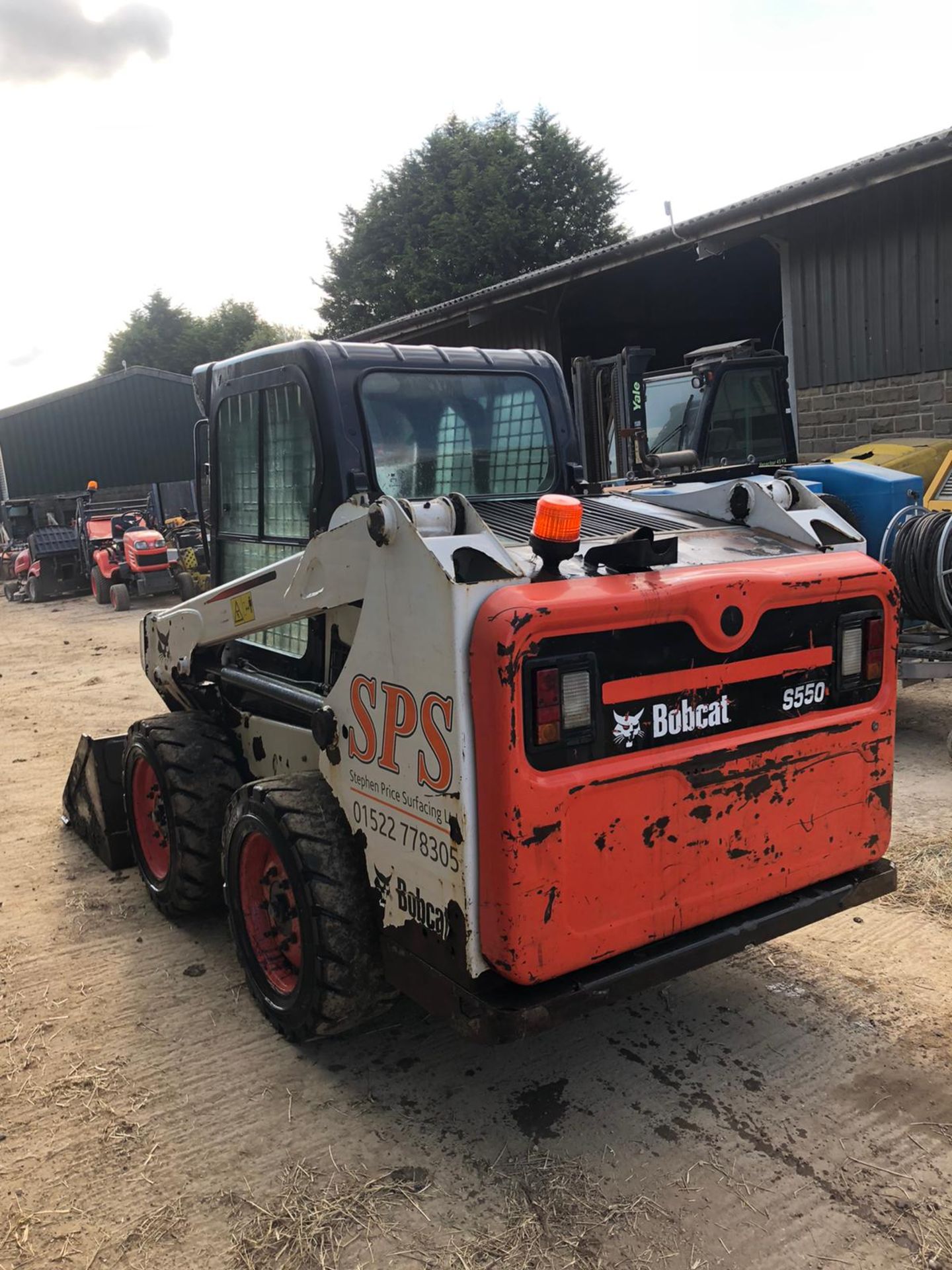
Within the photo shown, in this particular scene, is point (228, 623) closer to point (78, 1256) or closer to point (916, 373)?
point (78, 1256)

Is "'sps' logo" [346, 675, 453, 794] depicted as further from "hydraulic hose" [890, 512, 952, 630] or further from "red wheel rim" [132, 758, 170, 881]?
"hydraulic hose" [890, 512, 952, 630]

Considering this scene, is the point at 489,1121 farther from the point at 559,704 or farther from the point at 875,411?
the point at 875,411

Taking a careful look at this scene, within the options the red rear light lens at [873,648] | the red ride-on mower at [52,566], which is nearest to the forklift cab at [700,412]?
the red rear light lens at [873,648]

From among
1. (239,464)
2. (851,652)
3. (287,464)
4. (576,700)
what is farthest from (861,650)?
(239,464)

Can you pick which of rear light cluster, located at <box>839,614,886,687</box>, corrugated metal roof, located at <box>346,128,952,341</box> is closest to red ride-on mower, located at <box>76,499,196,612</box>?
corrugated metal roof, located at <box>346,128,952,341</box>

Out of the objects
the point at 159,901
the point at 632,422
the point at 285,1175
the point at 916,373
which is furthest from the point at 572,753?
the point at 916,373

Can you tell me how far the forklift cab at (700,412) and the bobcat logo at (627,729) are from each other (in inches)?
229

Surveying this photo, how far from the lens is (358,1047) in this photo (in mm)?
3355

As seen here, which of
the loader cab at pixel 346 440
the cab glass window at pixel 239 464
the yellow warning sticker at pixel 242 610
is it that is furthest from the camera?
the cab glass window at pixel 239 464

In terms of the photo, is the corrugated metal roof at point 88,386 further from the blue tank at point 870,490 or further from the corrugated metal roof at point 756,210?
the blue tank at point 870,490

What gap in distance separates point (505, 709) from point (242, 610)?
1.60m

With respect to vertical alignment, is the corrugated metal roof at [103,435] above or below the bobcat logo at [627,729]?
above

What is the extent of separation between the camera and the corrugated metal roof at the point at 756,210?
917 cm

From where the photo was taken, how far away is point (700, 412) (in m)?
9.12
